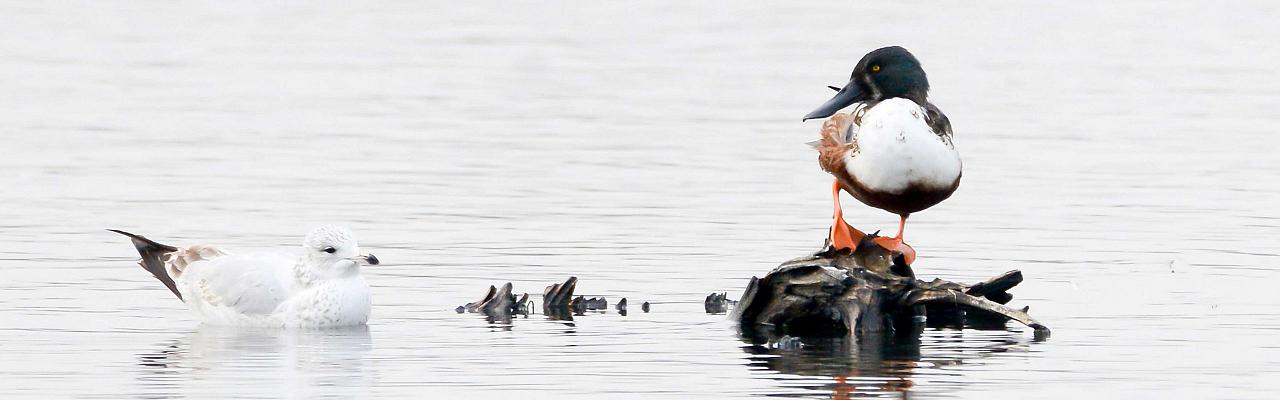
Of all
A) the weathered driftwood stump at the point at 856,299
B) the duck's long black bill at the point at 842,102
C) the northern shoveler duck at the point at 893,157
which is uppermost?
the duck's long black bill at the point at 842,102

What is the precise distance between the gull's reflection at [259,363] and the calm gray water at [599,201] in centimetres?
4

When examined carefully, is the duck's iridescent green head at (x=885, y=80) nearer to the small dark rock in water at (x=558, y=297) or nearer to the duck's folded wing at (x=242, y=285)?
the small dark rock in water at (x=558, y=297)

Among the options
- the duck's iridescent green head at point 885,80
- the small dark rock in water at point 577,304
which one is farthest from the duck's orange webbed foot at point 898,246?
the small dark rock in water at point 577,304

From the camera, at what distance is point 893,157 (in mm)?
13891

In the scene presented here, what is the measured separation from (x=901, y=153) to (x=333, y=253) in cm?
325

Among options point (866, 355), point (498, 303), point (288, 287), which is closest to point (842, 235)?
point (866, 355)

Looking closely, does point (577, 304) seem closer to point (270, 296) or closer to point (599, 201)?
point (270, 296)

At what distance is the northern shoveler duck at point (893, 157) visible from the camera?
13914 millimetres

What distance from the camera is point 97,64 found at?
111 feet

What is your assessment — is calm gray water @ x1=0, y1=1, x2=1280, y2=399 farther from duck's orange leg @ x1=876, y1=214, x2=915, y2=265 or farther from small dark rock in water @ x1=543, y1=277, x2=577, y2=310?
duck's orange leg @ x1=876, y1=214, x2=915, y2=265

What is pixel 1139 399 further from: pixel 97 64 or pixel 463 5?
pixel 463 5

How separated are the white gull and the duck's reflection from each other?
87.6 inches

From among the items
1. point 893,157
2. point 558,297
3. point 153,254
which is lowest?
point 558,297

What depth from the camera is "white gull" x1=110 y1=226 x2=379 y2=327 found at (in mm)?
14086
